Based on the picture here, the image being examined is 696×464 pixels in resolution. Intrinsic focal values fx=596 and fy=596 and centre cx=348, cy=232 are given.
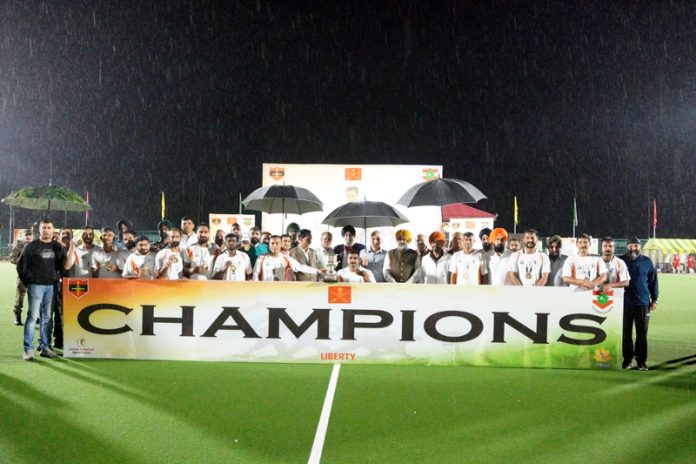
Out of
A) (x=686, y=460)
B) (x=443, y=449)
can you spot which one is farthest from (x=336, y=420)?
(x=686, y=460)

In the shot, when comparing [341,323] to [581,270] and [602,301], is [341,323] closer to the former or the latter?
[581,270]

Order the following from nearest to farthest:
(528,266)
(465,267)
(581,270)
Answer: (581,270), (528,266), (465,267)

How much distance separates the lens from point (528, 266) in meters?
8.98

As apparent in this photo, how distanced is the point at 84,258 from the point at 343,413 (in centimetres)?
583

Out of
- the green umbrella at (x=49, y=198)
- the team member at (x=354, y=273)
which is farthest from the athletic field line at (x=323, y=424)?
the green umbrella at (x=49, y=198)

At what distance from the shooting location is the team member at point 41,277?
324 inches

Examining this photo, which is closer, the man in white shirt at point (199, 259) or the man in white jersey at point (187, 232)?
the man in white shirt at point (199, 259)

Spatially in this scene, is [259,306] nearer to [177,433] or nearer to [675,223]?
[177,433]

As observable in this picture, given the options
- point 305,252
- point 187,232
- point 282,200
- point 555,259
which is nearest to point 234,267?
point 305,252

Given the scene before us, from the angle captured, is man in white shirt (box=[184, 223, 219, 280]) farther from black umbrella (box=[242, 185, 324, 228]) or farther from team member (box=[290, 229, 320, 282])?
black umbrella (box=[242, 185, 324, 228])

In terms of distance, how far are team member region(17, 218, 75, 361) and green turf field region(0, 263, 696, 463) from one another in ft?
1.29

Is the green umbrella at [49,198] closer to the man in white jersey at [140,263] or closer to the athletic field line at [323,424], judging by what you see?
the man in white jersey at [140,263]

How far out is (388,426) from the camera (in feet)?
18.0

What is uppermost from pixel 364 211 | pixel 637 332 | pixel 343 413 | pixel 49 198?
pixel 49 198
